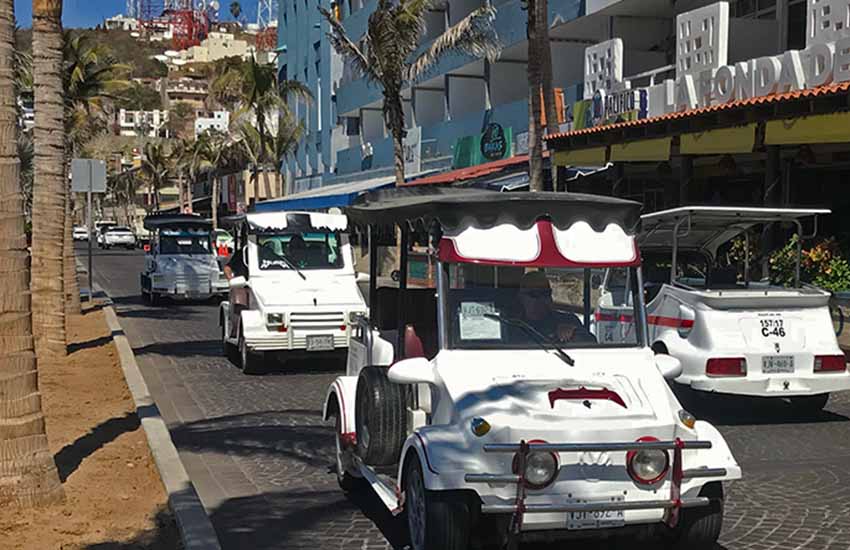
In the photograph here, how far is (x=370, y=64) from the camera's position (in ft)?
84.8

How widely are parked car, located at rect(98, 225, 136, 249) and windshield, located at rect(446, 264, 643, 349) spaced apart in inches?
2472

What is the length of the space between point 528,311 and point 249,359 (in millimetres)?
7800

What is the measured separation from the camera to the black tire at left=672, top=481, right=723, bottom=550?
5.60 metres

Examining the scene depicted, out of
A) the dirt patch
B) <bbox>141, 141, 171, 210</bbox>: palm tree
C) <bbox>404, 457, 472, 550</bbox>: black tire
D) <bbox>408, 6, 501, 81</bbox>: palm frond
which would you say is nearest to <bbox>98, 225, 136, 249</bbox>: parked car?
<bbox>141, 141, 171, 210</bbox>: palm tree

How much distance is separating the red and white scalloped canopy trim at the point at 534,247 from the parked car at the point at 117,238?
206ft

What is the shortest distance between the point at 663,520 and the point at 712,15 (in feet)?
52.0

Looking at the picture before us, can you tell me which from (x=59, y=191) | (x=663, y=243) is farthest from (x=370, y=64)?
(x=663, y=243)

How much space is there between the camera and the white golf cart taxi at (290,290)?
13227 mm

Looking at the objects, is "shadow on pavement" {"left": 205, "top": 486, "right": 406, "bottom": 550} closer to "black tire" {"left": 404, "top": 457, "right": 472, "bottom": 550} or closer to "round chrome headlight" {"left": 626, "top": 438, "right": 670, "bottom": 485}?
"black tire" {"left": 404, "top": 457, "right": 472, "bottom": 550}

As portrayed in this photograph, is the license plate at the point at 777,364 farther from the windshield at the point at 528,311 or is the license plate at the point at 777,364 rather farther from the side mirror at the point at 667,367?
the windshield at the point at 528,311

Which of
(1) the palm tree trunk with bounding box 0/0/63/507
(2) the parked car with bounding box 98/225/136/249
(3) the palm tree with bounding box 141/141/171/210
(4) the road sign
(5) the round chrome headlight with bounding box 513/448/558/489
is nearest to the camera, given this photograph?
(5) the round chrome headlight with bounding box 513/448/558/489

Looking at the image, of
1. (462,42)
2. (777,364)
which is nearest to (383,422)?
(777,364)

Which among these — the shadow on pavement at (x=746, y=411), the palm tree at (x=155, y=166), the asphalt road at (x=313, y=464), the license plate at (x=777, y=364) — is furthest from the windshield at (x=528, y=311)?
the palm tree at (x=155, y=166)

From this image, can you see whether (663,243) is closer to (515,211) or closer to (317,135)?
(515,211)
